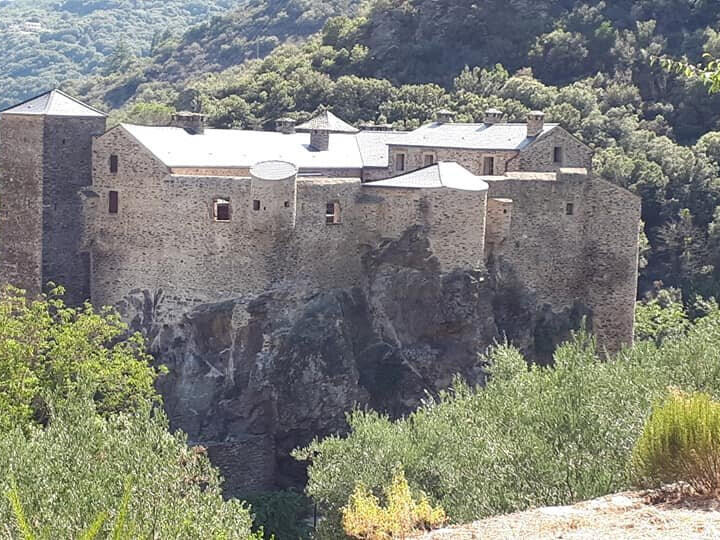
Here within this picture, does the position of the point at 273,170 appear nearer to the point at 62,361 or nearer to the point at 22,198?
the point at 22,198

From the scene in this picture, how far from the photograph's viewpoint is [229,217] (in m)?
36.7

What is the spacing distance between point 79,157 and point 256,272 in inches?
248

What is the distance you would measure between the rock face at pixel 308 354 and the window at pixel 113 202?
2.58 metres

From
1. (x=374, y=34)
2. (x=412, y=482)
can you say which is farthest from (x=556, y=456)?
(x=374, y=34)

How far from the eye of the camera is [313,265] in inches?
1467

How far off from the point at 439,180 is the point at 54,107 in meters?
11.5

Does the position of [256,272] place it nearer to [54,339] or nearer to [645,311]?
[54,339]

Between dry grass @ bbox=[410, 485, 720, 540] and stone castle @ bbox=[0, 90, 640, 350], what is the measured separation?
20.9 m

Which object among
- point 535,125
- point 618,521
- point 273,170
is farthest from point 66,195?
point 618,521

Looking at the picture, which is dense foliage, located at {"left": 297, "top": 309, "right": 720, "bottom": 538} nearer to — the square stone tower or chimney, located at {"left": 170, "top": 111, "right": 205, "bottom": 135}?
the square stone tower

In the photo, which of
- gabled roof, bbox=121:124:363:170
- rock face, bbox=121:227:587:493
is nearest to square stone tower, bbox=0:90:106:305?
gabled roof, bbox=121:124:363:170

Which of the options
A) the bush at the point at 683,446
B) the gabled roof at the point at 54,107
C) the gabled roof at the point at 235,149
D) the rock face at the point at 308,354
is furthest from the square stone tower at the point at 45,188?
the bush at the point at 683,446

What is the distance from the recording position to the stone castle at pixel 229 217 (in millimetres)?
36344

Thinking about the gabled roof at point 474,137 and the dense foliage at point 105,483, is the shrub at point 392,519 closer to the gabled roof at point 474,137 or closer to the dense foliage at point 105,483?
the dense foliage at point 105,483
